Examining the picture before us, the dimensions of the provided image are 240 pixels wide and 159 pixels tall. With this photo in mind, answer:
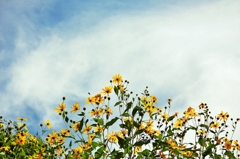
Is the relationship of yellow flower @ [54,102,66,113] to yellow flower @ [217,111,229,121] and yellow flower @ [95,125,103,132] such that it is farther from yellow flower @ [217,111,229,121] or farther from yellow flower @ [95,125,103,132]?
yellow flower @ [217,111,229,121]

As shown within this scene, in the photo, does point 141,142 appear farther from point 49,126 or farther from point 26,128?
point 26,128

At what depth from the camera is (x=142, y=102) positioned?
5.09 metres

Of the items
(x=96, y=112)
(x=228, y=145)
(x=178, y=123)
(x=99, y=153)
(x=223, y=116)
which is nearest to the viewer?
(x=99, y=153)

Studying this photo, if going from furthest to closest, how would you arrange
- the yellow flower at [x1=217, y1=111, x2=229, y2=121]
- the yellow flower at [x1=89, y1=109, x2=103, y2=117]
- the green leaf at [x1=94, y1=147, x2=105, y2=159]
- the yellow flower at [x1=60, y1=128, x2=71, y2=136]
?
the yellow flower at [x1=217, y1=111, x2=229, y2=121]
the yellow flower at [x1=60, y1=128, x2=71, y2=136]
the yellow flower at [x1=89, y1=109, x2=103, y2=117]
the green leaf at [x1=94, y1=147, x2=105, y2=159]

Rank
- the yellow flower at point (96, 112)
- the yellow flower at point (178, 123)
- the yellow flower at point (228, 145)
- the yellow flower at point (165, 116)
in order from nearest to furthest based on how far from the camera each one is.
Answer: the yellow flower at point (96, 112) → the yellow flower at point (165, 116) → the yellow flower at point (178, 123) → the yellow flower at point (228, 145)

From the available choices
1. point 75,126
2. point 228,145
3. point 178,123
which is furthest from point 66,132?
point 228,145

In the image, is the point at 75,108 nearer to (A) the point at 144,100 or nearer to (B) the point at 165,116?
(A) the point at 144,100

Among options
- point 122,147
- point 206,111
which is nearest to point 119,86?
point 122,147

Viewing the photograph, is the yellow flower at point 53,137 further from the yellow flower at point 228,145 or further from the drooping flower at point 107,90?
the yellow flower at point 228,145

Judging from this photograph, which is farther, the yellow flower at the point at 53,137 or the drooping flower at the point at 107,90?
the yellow flower at the point at 53,137

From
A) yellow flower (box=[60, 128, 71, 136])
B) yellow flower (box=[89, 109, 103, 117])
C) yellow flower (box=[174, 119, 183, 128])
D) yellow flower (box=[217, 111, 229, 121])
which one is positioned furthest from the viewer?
yellow flower (box=[217, 111, 229, 121])

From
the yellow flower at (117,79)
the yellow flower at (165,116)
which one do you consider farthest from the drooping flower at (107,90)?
the yellow flower at (165,116)

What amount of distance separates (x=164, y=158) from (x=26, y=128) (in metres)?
4.36

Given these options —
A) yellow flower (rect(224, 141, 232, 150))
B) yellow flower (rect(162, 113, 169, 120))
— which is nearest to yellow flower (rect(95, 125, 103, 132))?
yellow flower (rect(162, 113, 169, 120))
